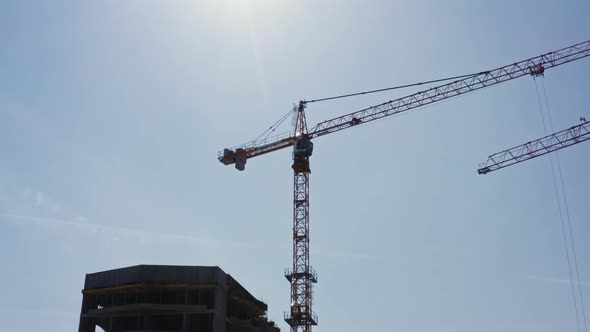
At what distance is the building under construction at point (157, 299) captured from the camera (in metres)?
85.9

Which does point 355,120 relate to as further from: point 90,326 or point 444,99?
point 90,326

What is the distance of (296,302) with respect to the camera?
107 metres

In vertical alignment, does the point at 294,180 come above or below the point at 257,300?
above

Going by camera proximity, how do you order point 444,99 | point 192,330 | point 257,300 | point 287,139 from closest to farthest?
point 192,330, point 257,300, point 444,99, point 287,139

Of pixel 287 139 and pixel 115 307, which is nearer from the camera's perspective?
pixel 115 307

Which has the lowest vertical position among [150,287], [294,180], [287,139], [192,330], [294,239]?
[192,330]

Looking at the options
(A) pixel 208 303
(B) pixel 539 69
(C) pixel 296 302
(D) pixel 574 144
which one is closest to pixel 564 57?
(B) pixel 539 69

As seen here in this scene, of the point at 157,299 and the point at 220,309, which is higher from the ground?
the point at 157,299

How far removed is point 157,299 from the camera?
3462 inches

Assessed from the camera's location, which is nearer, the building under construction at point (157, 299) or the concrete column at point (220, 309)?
the concrete column at point (220, 309)

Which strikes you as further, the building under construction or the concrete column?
the building under construction

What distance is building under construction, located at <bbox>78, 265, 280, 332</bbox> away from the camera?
282 feet

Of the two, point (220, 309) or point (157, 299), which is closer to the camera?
point (220, 309)

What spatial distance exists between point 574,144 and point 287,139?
49730 mm
